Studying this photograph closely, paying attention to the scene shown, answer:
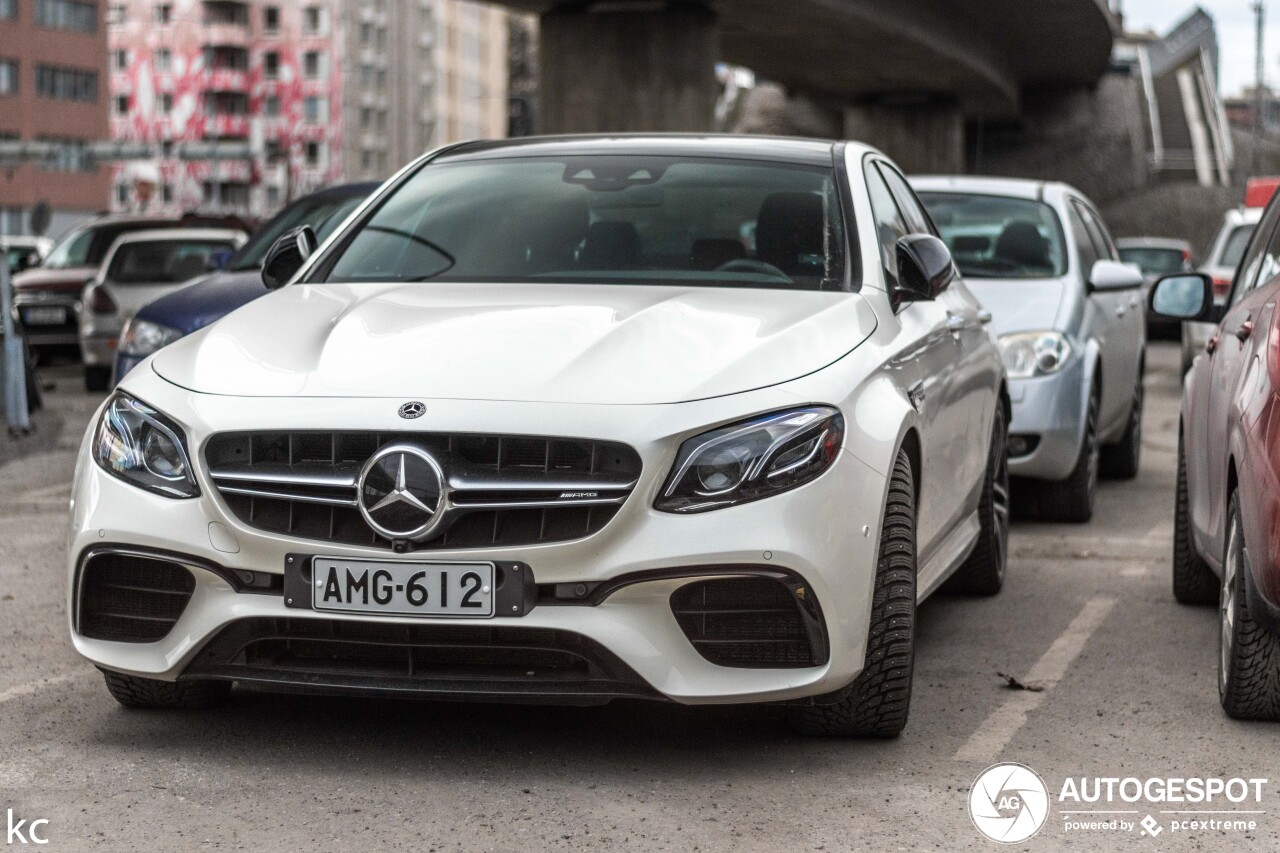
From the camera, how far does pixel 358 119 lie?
108438 mm

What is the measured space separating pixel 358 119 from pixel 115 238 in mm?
89101

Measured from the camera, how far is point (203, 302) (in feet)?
30.6

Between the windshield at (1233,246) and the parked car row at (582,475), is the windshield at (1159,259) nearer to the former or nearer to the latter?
the windshield at (1233,246)

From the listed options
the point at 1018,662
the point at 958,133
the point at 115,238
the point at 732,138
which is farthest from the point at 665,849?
the point at 958,133

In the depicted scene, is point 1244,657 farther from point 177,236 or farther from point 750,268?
point 177,236

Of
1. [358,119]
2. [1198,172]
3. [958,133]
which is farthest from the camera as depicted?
[358,119]

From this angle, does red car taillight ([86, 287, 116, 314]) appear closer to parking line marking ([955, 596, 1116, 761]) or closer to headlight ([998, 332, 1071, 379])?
headlight ([998, 332, 1071, 379])

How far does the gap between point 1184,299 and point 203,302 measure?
16.1 ft

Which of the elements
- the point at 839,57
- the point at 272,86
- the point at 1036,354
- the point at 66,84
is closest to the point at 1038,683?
the point at 1036,354

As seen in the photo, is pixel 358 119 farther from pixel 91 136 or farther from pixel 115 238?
pixel 115 238

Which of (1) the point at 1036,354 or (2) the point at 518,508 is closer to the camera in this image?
(2) the point at 518,508

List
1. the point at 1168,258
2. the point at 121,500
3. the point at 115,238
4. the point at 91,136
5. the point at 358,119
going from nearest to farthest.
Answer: the point at 121,500, the point at 115,238, the point at 1168,258, the point at 91,136, the point at 358,119

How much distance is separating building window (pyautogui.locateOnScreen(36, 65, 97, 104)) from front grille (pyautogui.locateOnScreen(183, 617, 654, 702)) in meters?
82.3

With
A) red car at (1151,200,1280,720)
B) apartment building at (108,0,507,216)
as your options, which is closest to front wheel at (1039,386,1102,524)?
red car at (1151,200,1280,720)
